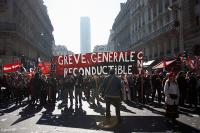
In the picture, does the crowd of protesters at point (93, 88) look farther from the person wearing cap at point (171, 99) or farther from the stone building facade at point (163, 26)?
the stone building facade at point (163, 26)

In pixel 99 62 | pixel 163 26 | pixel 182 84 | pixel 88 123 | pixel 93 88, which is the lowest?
pixel 88 123

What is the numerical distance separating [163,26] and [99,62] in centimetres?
2480

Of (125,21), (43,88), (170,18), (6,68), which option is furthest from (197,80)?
(125,21)

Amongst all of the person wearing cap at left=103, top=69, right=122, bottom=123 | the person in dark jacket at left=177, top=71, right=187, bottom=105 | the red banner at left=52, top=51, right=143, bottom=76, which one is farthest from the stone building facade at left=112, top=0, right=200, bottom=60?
the person wearing cap at left=103, top=69, right=122, bottom=123

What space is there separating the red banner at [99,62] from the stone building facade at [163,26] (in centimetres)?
1175

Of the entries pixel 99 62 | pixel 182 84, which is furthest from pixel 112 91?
pixel 99 62

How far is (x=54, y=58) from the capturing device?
64.3 feet

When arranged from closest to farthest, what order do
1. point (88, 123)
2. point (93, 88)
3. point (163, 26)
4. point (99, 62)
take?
point (88, 123) < point (99, 62) < point (93, 88) < point (163, 26)

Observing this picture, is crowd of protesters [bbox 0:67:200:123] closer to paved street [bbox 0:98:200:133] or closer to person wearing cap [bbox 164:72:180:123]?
paved street [bbox 0:98:200:133]

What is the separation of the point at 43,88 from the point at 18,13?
106ft

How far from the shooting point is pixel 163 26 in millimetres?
42562

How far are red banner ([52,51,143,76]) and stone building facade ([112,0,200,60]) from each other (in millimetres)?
11748

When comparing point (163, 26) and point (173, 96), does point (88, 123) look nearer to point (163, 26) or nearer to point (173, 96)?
point (173, 96)

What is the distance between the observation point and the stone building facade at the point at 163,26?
110 ft
